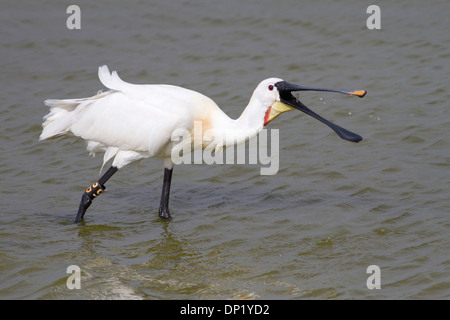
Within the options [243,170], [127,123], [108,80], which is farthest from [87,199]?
[243,170]

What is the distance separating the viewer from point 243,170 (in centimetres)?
945

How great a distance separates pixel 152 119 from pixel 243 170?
1.92 m

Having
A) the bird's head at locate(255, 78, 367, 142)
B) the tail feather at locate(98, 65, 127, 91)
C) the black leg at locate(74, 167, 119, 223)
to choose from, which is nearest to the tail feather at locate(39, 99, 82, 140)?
the tail feather at locate(98, 65, 127, 91)

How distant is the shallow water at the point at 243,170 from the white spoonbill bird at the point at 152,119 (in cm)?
55

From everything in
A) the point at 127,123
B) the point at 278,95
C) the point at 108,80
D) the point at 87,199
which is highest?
the point at 108,80

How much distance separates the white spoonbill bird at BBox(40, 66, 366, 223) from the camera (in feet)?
24.7

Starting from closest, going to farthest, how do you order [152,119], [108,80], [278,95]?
[278,95] < [152,119] < [108,80]

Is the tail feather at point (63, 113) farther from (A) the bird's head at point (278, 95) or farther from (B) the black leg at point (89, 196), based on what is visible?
(A) the bird's head at point (278, 95)

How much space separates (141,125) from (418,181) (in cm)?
311

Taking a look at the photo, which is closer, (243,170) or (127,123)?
(127,123)

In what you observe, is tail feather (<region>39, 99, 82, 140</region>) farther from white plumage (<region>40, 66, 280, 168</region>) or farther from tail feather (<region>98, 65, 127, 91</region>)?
tail feather (<region>98, 65, 127, 91</region>)

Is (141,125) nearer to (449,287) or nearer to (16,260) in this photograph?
(16,260)

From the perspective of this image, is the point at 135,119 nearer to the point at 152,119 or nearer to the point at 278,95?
the point at 152,119

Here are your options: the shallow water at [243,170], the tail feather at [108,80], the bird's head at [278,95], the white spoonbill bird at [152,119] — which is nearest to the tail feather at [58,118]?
the white spoonbill bird at [152,119]
